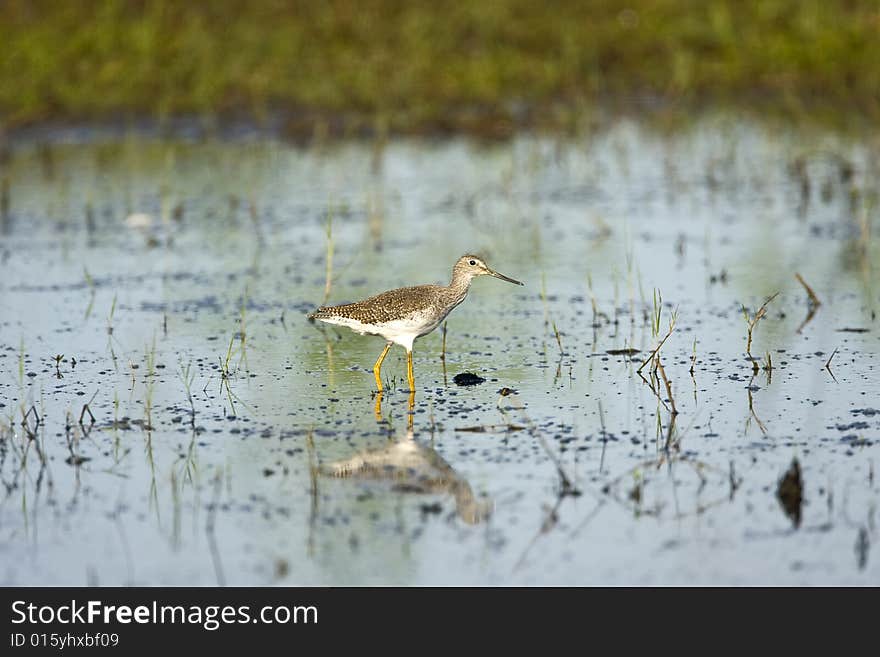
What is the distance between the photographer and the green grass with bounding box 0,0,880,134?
19422 millimetres

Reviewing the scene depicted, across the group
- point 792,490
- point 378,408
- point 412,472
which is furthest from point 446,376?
point 792,490

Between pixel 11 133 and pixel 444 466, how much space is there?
505 inches

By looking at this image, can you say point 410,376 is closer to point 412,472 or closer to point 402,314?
point 402,314

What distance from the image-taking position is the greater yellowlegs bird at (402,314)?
9219mm

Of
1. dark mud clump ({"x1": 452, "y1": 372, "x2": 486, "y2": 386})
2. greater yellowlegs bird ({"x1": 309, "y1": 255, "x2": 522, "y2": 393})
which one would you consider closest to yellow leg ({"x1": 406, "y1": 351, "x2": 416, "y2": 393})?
greater yellowlegs bird ({"x1": 309, "y1": 255, "x2": 522, "y2": 393})

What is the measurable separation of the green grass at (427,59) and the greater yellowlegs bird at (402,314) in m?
9.52

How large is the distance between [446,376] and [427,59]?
1191cm

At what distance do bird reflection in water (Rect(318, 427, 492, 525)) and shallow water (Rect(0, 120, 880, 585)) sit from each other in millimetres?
21

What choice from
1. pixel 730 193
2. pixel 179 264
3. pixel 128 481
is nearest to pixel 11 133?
pixel 179 264

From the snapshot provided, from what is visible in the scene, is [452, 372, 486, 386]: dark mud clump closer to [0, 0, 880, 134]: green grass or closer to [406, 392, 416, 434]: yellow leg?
[406, 392, 416, 434]: yellow leg

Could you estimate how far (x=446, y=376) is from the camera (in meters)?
9.41

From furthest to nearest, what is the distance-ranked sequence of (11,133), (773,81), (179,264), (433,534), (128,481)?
(773,81)
(11,133)
(179,264)
(128,481)
(433,534)
